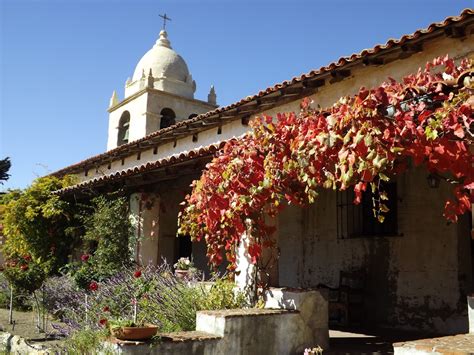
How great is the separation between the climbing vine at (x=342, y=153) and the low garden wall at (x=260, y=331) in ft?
2.35

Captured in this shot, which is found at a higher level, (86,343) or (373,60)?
(373,60)

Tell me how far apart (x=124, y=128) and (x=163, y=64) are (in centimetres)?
344

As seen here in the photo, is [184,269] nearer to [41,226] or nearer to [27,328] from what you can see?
[27,328]

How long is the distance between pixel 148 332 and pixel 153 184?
5.89 meters

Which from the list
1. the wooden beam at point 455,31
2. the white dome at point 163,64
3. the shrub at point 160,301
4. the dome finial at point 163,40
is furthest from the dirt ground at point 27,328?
the dome finial at point 163,40

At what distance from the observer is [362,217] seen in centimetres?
865

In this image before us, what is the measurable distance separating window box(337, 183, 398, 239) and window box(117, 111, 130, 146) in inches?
593

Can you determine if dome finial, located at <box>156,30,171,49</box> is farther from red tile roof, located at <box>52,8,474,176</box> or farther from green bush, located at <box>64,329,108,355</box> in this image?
green bush, located at <box>64,329,108,355</box>

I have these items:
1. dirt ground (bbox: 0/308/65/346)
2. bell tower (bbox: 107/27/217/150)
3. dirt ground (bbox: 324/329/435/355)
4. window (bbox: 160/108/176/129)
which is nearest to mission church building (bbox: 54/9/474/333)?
dirt ground (bbox: 324/329/435/355)

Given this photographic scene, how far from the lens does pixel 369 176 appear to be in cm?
409

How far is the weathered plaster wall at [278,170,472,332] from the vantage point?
729 cm

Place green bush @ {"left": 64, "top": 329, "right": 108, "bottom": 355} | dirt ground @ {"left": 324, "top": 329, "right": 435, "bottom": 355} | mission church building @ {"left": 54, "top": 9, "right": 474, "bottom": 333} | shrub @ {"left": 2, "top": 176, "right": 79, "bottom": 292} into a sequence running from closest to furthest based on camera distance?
1. green bush @ {"left": 64, "top": 329, "right": 108, "bottom": 355}
2. dirt ground @ {"left": 324, "top": 329, "right": 435, "bottom": 355}
3. mission church building @ {"left": 54, "top": 9, "right": 474, "bottom": 333}
4. shrub @ {"left": 2, "top": 176, "right": 79, "bottom": 292}

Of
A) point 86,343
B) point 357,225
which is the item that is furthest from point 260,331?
point 357,225

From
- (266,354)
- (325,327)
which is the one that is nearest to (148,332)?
(266,354)
